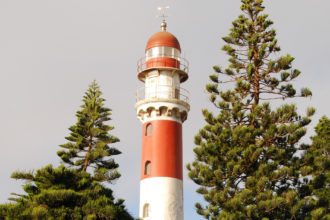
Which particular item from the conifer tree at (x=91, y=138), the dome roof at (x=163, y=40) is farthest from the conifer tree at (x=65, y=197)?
the dome roof at (x=163, y=40)

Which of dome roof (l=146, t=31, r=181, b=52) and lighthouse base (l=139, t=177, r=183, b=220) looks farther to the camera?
dome roof (l=146, t=31, r=181, b=52)

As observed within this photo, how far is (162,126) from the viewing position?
35.2 metres

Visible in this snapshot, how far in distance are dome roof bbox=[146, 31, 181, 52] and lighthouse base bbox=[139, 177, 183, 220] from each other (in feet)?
28.5

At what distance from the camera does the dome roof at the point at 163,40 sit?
37.5 metres

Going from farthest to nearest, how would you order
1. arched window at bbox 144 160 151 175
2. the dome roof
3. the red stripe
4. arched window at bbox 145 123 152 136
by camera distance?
the dome roof
arched window at bbox 145 123 152 136
arched window at bbox 144 160 151 175
the red stripe

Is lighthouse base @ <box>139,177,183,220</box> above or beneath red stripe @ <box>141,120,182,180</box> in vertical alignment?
beneath

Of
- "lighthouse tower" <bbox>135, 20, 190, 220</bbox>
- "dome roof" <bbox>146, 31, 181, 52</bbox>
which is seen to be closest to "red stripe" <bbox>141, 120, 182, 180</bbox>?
"lighthouse tower" <bbox>135, 20, 190, 220</bbox>

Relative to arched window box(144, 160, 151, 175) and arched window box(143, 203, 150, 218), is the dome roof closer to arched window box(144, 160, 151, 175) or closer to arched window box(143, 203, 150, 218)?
arched window box(144, 160, 151, 175)

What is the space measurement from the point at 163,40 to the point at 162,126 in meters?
5.75

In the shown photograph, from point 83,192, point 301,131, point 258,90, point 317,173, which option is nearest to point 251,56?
point 258,90

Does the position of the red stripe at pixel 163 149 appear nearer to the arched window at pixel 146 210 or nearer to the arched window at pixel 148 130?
the arched window at pixel 148 130

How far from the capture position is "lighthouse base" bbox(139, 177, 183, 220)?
110ft

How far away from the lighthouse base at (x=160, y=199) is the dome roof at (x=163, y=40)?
868cm

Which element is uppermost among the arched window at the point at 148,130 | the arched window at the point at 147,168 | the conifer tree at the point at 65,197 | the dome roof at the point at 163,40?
the dome roof at the point at 163,40
